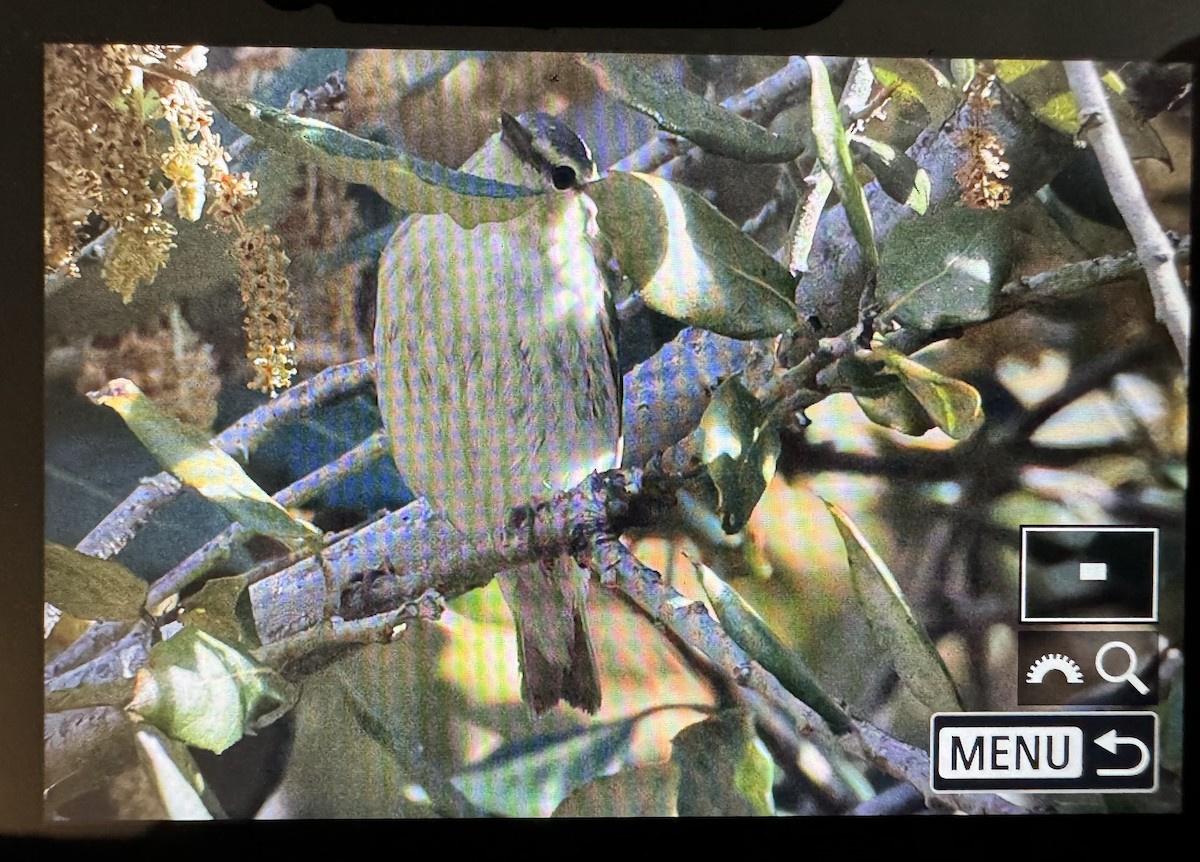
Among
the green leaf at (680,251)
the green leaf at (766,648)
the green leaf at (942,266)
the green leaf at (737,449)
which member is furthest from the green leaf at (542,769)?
the green leaf at (942,266)

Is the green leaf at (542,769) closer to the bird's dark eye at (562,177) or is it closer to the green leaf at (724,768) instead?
the green leaf at (724,768)

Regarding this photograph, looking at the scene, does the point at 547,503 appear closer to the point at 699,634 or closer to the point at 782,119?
the point at 699,634

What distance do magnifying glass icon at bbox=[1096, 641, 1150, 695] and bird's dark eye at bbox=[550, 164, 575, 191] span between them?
103cm

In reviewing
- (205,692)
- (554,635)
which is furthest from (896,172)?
(205,692)

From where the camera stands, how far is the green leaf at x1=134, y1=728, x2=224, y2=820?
153cm

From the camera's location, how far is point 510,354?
1.52 m

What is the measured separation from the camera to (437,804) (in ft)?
5.08

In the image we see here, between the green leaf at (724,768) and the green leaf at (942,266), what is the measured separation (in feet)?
2.06

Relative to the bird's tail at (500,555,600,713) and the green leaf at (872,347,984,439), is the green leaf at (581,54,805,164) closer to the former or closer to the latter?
the green leaf at (872,347,984,439)

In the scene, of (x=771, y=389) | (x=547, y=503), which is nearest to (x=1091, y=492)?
(x=771, y=389)

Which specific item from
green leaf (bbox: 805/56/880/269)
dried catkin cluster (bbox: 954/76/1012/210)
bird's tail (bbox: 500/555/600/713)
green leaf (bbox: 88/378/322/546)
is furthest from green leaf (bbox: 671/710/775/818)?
dried catkin cluster (bbox: 954/76/1012/210)

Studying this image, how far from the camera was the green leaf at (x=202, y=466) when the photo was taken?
4.96 ft

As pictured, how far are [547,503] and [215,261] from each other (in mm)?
575

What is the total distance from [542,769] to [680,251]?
77cm
